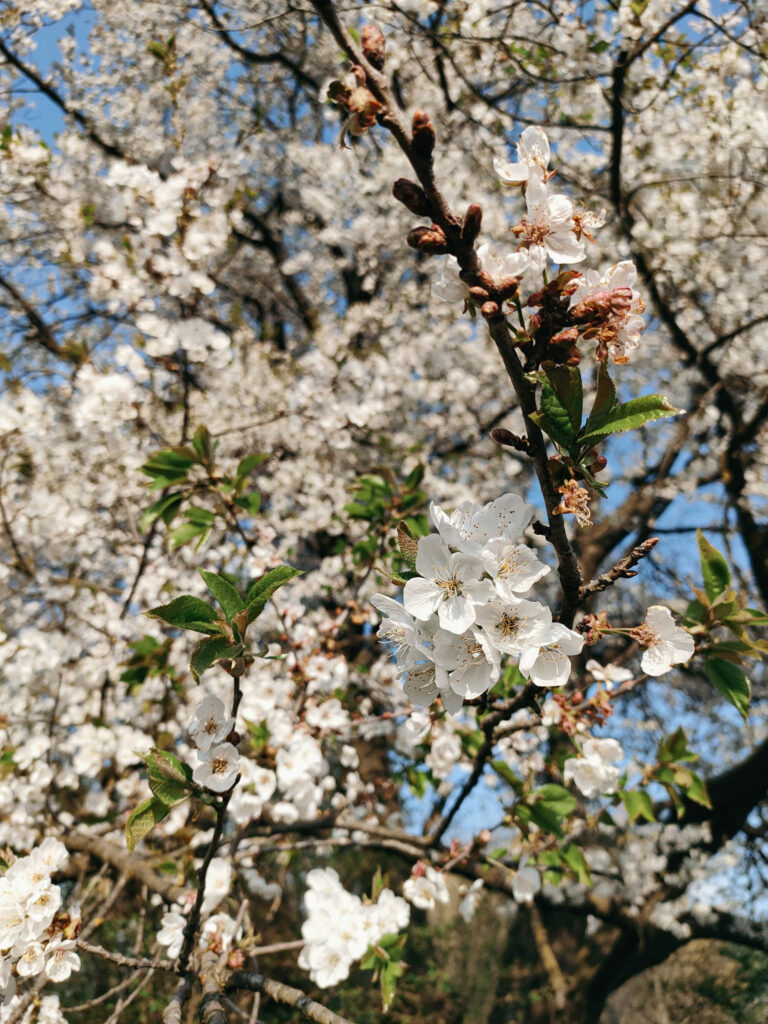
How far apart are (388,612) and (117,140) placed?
7.08m

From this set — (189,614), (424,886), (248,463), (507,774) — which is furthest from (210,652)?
(424,886)

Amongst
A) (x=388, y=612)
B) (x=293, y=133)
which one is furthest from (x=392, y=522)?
(x=293, y=133)

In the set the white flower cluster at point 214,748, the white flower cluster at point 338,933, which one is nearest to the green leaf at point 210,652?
the white flower cluster at point 214,748

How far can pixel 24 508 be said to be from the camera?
364 cm

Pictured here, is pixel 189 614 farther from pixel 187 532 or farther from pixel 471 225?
pixel 187 532

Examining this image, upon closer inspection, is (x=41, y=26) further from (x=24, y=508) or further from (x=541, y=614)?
(x=541, y=614)

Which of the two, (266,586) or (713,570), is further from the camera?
(713,570)

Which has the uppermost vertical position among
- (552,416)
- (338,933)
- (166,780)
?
(552,416)

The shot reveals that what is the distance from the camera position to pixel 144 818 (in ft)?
3.76

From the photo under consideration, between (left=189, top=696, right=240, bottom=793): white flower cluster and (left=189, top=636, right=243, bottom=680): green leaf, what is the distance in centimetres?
19

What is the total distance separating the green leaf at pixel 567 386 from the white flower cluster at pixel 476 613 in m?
0.19

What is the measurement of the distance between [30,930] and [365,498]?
1863 millimetres

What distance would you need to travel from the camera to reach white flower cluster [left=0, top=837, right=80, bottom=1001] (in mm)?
1192

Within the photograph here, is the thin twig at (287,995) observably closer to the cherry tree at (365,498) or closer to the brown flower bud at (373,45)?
the cherry tree at (365,498)
